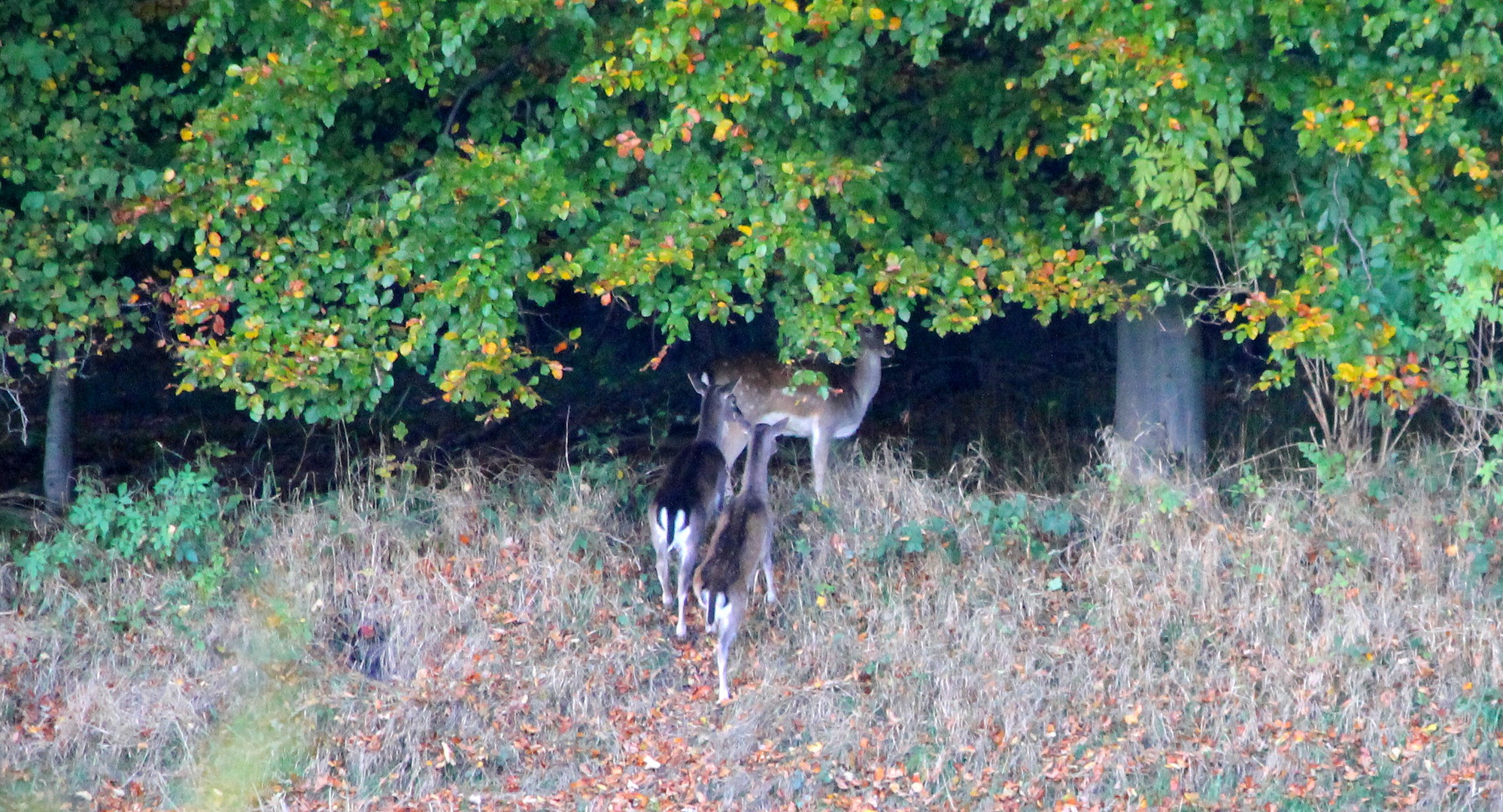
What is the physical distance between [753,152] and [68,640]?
14.2ft

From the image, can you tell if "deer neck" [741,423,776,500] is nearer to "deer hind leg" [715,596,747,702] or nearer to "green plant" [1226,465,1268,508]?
"deer hind leg" [715,596,747,702]

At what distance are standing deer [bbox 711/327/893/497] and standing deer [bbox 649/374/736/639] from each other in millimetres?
824

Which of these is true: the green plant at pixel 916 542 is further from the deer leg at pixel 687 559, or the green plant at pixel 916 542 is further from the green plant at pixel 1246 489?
the green plant at pixel 1246 489

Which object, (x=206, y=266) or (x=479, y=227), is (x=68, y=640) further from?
(x=479, y=227)

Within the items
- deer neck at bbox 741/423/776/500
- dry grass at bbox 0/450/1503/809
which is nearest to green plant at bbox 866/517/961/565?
dry grass at bbox 0/450/1503/809

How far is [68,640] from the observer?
779 centimetres

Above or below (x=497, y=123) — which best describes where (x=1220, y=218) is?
below

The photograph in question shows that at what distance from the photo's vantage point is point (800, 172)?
7.06 m

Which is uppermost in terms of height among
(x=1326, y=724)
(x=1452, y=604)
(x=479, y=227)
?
(x=479, y=227)

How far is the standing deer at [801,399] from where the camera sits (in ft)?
31.8

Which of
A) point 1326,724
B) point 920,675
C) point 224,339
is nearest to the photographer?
point 1326,724

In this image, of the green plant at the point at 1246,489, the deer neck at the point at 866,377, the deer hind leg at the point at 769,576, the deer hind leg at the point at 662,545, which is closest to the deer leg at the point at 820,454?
the deer neck at the point at 866,377

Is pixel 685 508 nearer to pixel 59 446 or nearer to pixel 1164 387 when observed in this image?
pixel 1164 387

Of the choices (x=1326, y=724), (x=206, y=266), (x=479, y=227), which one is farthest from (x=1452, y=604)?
(x=206, y=266)
